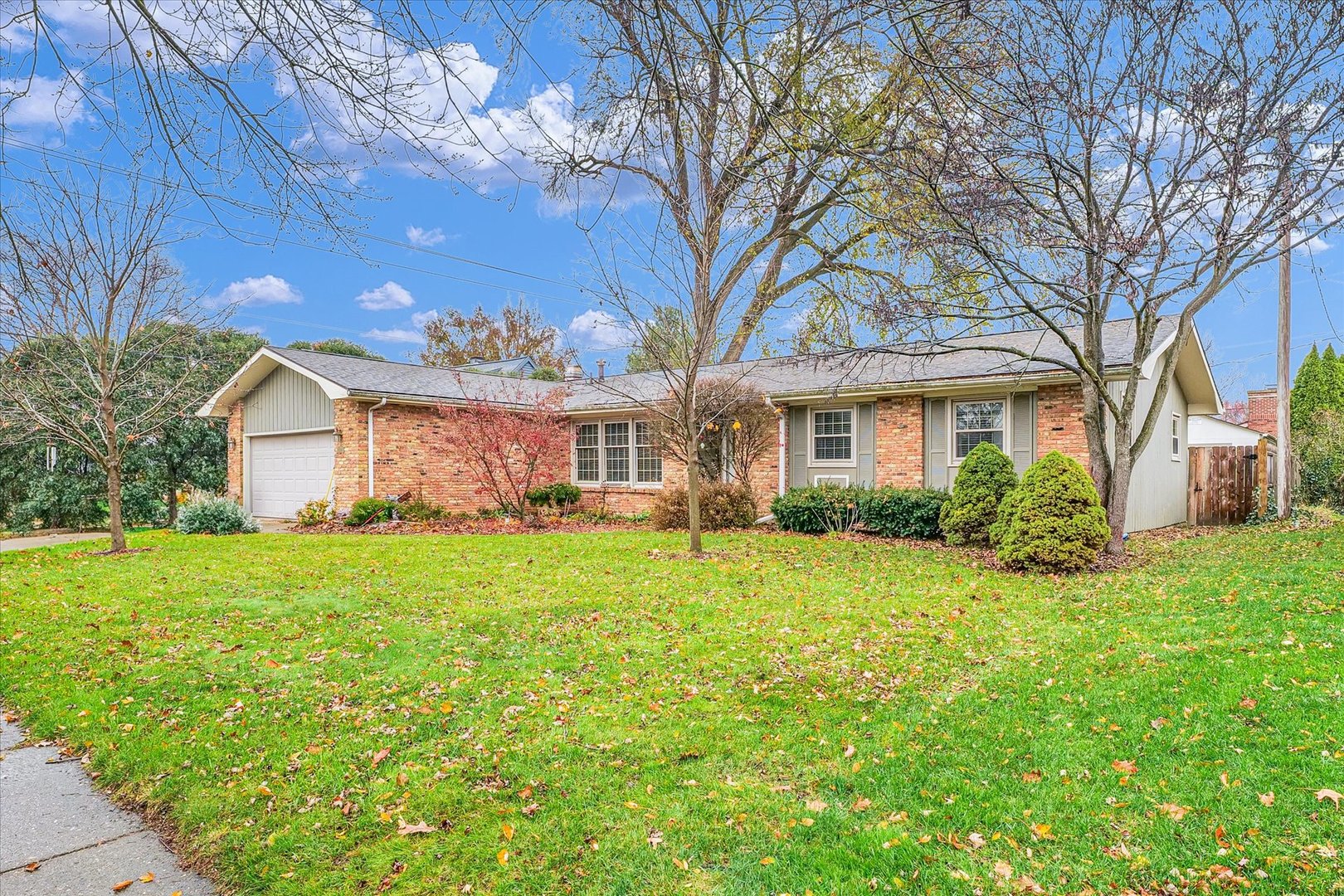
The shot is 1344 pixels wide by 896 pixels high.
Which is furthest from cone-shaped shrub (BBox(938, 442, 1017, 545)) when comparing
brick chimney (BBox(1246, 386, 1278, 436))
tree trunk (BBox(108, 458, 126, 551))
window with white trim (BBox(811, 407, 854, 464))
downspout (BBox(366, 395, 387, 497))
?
brick chimney (BBox(1246, 386, 1278, 436))

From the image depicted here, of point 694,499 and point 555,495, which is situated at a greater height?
point 694,499

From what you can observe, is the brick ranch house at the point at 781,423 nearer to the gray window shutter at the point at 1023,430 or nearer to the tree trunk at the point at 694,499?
the gray window shutter at the point at 1023,430

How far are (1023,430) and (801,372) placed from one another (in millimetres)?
5144

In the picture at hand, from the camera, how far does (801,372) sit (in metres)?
16.4

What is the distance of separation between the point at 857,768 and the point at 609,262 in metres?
7.27

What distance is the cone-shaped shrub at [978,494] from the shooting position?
35.4 feet

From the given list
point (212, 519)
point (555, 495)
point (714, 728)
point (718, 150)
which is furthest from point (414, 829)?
point (555, 495)

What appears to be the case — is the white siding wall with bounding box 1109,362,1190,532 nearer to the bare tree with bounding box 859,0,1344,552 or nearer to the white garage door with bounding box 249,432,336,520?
the bare tree with bounding box 859,0,1344,552

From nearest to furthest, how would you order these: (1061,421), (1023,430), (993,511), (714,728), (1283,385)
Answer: (714,728), (993,511), (1061,421), (1023,430), (1283,385)

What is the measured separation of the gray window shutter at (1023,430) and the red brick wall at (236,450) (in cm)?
1762

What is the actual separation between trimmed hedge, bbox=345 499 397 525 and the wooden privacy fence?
1705 centimetres

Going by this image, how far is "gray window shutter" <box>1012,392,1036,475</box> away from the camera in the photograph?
1246 cm

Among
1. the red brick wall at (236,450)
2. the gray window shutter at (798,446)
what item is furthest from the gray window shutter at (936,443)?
the red brick wall at (236,450)

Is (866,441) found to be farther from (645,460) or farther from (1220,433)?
(1220,433)
